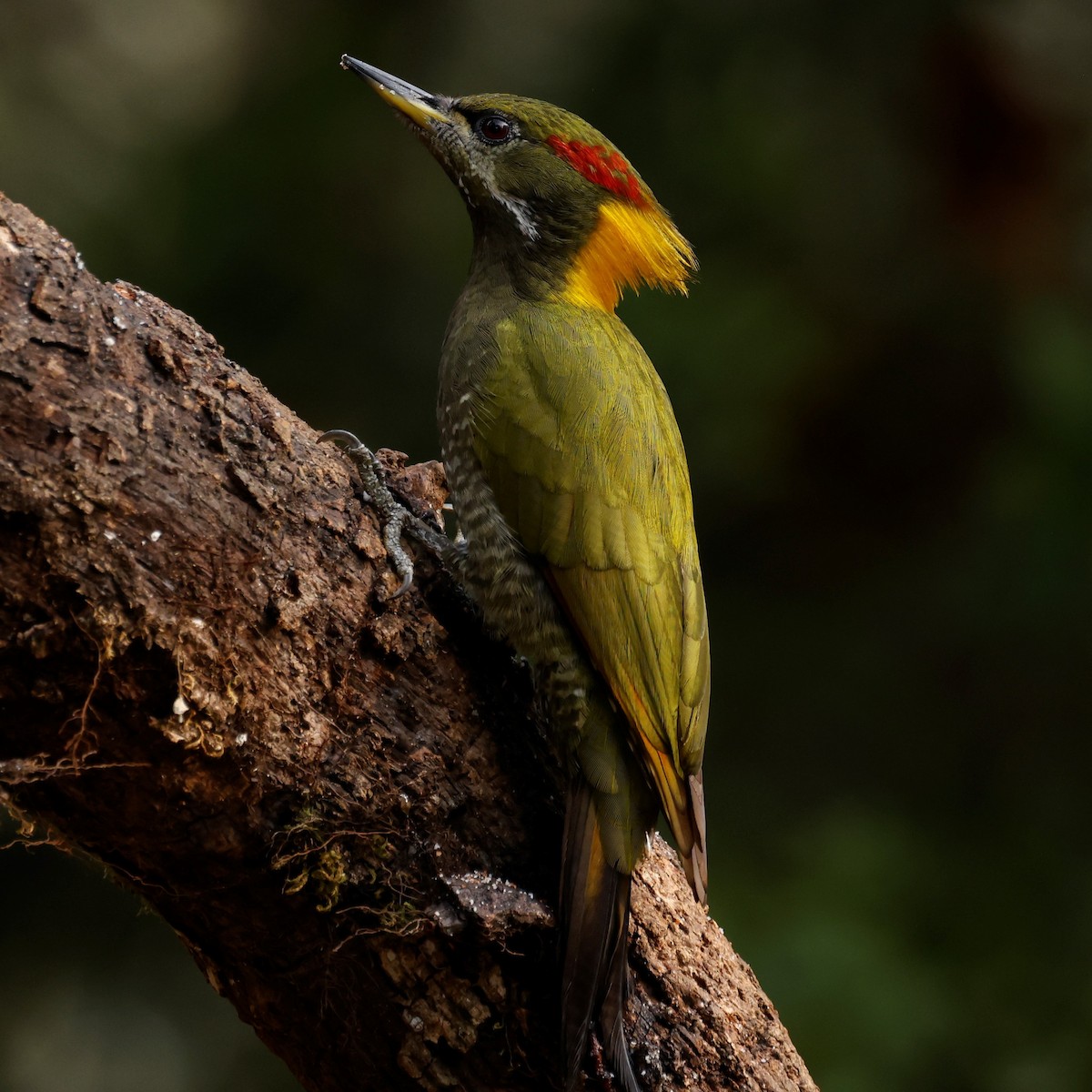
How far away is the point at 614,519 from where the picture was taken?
263 cm

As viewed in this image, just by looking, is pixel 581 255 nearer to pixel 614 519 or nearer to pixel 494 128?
pixel 494 128

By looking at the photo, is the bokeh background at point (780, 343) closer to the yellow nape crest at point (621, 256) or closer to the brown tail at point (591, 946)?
the yellow nape crest at point (621, 256)

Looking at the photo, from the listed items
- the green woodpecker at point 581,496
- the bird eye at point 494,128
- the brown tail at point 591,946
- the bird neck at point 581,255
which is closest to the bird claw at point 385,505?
the green woodpecker at point 581,496

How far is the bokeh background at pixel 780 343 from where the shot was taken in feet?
12.8

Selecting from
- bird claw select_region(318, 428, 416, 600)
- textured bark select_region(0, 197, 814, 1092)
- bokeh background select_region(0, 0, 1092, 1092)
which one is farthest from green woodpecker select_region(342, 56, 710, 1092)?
bokeh background select_region(0, 0, 1092, 1092)

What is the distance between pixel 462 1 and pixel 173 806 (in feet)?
11.1

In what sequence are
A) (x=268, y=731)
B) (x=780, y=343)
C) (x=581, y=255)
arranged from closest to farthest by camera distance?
1. (x=268, y=731)
2. (x=581, y=255)
3. (x=780, y=343)

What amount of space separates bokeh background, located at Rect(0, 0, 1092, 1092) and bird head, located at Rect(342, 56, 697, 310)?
0.89 metres

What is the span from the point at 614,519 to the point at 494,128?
1.17m

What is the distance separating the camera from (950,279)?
14.5ft

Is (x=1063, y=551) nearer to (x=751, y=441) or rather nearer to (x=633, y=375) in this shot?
(x=751, y=441)

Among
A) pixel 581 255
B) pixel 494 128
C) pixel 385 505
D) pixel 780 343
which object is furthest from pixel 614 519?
pixel 780 343

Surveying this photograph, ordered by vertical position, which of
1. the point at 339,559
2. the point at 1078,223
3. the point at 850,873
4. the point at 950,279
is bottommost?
the point at 850,873

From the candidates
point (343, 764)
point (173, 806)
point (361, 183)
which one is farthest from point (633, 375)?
point (361, 183)
